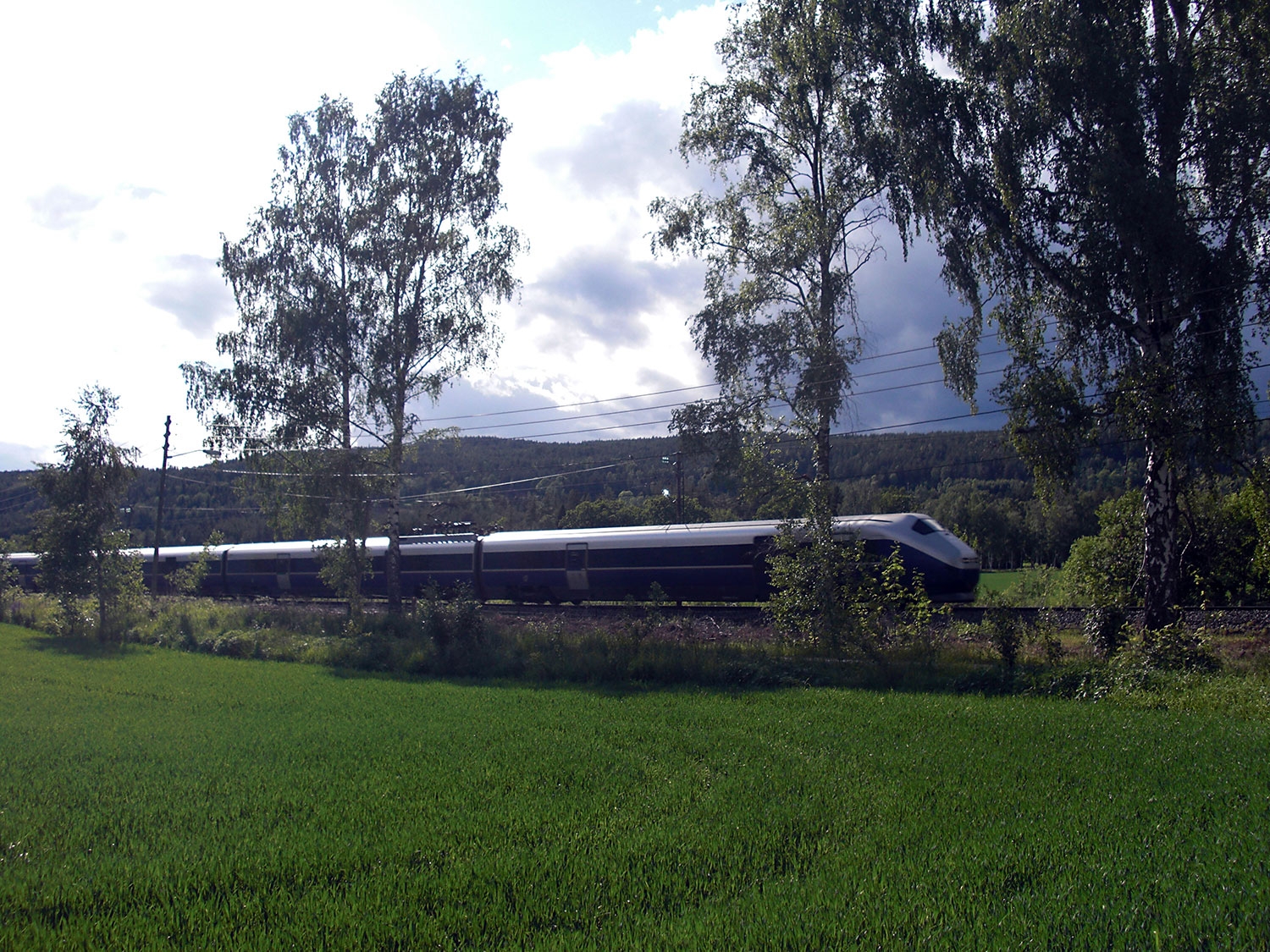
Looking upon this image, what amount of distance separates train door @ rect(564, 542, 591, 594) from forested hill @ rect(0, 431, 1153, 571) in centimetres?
452

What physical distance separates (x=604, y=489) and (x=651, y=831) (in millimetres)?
64501

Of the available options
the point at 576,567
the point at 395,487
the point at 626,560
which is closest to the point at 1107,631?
the point at 626,560

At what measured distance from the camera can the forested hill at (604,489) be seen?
32.2 meters

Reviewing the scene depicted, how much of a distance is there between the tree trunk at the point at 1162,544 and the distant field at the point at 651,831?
423 centimetres

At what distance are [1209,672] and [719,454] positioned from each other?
921 centimetres

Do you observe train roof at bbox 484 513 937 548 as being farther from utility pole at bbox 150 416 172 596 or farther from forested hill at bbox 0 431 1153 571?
utility pole at bbox 150 416 172 596

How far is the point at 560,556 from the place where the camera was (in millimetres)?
22922

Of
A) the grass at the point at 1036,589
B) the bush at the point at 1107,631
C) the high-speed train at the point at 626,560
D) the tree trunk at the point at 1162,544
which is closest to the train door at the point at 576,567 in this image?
the high-speed train at the point at 626,560

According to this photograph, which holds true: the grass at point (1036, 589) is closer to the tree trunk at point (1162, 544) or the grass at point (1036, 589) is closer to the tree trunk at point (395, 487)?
the tree trunk at point (1162, 544)

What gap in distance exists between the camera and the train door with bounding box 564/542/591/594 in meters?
22.4

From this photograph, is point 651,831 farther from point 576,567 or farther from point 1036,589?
point 1036,589

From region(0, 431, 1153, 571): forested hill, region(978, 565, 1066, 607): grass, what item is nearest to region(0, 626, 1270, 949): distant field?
region(0, 431, 1153, 571): forested hill

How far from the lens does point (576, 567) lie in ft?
73.9

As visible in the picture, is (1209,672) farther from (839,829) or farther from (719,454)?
(719,454)
